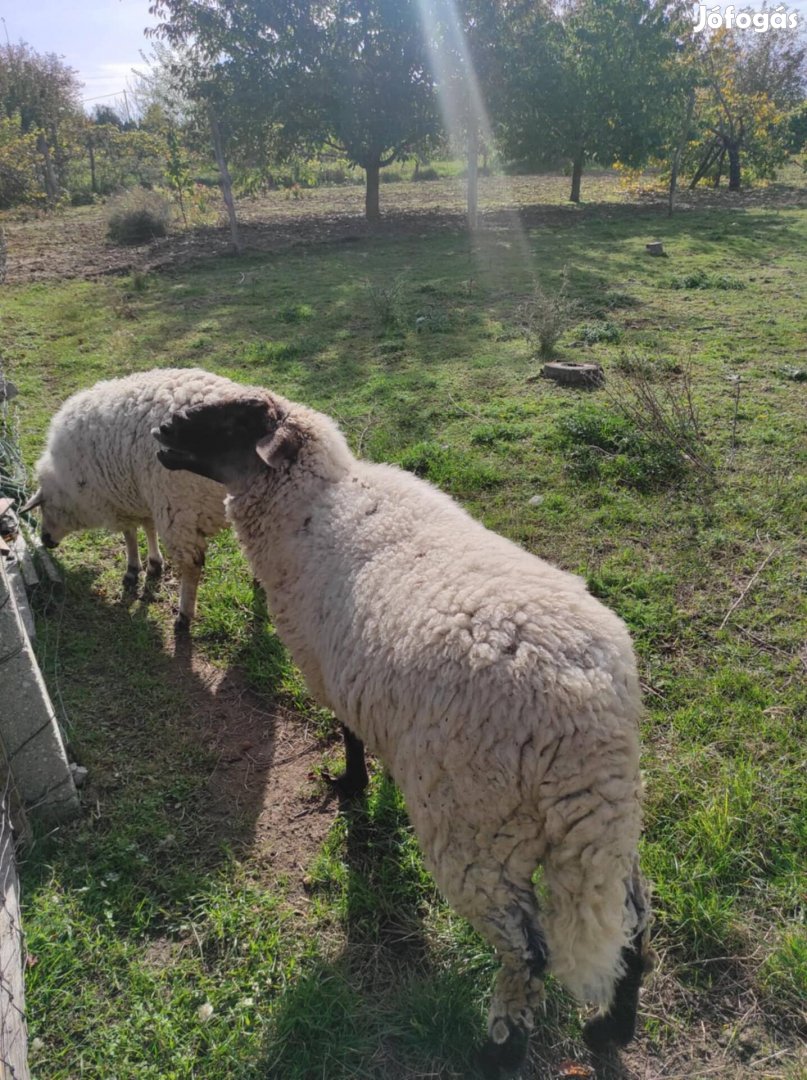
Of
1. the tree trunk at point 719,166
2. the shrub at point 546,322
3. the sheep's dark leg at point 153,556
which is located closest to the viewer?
the sheep's dark leg at point 153,556

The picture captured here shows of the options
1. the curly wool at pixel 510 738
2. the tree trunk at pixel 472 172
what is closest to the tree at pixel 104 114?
the tree trunk at pixel 472 172

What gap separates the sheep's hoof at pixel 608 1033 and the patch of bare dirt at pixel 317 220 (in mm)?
15738

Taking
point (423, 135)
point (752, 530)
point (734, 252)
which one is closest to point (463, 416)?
point (752, 530)

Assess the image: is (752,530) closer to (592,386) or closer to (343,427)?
(592,386)

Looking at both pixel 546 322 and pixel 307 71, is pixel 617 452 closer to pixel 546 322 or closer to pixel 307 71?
pixel 546 322

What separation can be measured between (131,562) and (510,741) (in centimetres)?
402

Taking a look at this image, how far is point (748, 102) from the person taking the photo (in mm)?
24094

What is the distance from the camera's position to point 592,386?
7.64m

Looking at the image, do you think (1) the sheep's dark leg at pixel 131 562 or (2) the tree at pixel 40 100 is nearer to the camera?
(1) the sheep's dark leg at pixel 131 562

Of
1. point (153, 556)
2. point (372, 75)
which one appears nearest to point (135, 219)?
point (372, 75)

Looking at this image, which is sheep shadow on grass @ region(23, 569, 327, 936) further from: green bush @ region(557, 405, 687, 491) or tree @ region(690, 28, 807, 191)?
tree @ region(690, 28, 807, 191)

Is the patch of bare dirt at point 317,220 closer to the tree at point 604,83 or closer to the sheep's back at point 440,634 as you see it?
the tree at point 604,83

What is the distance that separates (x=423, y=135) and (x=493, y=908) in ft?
68.7

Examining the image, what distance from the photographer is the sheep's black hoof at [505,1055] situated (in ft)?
7.26
